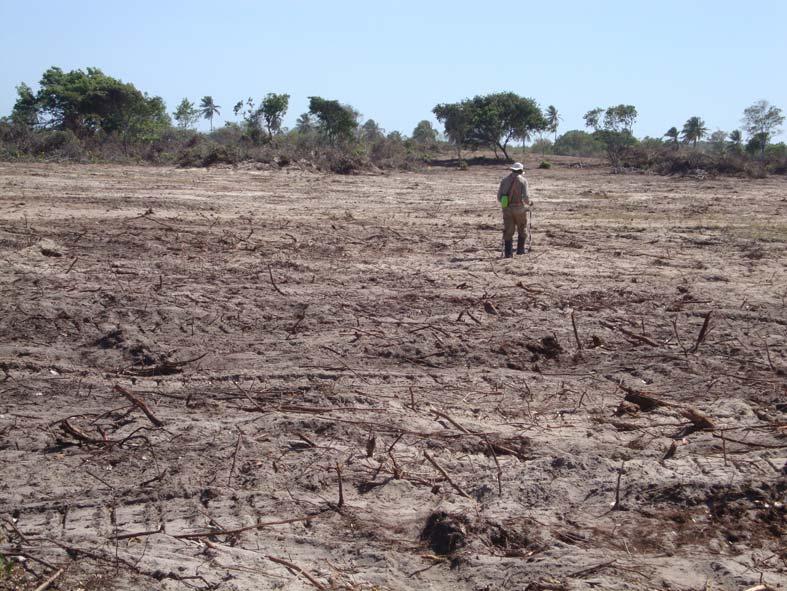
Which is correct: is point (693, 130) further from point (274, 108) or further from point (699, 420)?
point (699, 420)

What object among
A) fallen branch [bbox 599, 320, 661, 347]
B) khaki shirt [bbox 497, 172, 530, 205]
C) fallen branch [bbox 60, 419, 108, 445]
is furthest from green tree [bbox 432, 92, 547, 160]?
fallen branch [bbox 60, 419, 108, 445]

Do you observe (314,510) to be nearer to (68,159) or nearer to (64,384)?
(64,384)

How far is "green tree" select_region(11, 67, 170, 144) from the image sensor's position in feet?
108

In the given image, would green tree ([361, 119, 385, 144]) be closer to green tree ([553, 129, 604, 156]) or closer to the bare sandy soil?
green tree ([553, 129, 604, 156])

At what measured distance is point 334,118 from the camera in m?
40.0

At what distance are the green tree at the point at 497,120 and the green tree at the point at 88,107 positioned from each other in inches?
672

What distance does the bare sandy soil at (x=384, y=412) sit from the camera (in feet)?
14.9

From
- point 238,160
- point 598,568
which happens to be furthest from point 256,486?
point 238,160

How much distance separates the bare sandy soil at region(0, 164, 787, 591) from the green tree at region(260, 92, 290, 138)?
28.0m

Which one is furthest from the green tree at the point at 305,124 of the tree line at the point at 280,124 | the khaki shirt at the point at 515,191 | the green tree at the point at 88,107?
the khaki shirt at the point at 515,191

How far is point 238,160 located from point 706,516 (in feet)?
77.9

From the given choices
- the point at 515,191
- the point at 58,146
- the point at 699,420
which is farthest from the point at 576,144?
the point at 699,420

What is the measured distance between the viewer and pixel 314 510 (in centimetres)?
498

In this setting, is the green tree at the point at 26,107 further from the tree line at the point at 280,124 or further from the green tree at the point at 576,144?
the green tree at the point at 576,144
